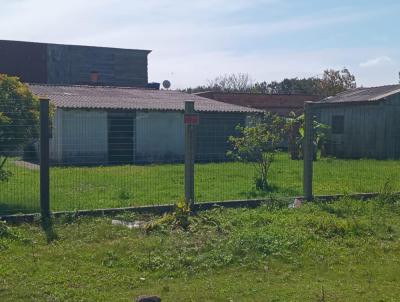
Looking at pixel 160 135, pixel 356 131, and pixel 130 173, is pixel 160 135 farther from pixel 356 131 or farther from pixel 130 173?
pixel 130 173

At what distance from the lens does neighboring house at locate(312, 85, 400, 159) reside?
1079 inches

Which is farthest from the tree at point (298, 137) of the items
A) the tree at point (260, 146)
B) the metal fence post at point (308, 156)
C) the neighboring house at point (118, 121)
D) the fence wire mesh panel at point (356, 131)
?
the metal fence post at point (308, 156)

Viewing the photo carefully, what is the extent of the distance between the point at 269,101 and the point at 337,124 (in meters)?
10.7

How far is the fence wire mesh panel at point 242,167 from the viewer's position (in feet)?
40.5

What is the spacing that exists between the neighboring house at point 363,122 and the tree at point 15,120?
1735 cm

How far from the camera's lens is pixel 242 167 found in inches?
660

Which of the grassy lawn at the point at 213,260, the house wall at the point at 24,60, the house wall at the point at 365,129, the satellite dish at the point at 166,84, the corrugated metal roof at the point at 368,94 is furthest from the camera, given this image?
the satellite dish at the point at 166,84

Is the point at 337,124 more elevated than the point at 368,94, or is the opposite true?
the point at 368,94

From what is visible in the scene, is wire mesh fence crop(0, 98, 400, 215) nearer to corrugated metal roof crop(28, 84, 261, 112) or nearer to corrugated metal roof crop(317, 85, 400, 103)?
corrugated metal roof crop(28, 84, 261, 112)

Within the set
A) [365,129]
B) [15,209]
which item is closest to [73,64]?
[365,129]

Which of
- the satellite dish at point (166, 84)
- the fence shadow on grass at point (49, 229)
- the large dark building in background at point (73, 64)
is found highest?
the large dark building in background at point (73, 64)

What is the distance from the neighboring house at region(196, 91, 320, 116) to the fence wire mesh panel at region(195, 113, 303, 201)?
2004cm

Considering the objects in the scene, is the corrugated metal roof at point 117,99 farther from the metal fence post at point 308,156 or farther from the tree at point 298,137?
the metal fence post at point 308,156

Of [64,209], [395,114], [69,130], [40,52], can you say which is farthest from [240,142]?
[40,52]
